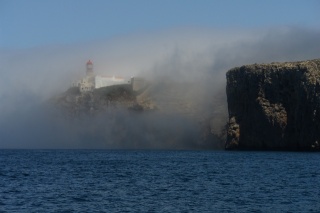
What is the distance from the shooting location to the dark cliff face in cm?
11456

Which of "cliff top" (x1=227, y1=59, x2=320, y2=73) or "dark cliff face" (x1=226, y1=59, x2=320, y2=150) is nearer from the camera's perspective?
"dark cliff face" (x1=226, y1=59, x2=320, y2=150)

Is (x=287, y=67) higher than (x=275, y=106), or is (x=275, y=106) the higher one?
(x=287, y=67)

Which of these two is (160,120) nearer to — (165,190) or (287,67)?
(287,67)

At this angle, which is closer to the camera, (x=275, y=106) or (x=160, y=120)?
(x=275, y=106)

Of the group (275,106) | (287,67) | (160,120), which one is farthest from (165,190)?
A: (160,120)

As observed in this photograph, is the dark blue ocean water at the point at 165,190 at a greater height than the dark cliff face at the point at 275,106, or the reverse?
the dark cliff face at the point at 275,106

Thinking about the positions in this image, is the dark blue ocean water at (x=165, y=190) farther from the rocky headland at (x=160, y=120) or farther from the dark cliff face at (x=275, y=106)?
the rocky headland at (x=160, y=120)

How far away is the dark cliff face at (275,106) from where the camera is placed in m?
115

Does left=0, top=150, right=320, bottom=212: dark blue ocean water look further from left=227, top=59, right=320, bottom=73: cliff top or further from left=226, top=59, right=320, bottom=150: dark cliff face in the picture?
left=227, top=59, right=320, bottom=73: cliff top

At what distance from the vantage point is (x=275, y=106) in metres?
120

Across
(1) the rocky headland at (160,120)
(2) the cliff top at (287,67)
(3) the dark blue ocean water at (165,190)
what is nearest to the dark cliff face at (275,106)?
(2) the cliff top at (287,67)

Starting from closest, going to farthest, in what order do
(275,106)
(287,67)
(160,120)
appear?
(287,67), (275,106), (160,120)

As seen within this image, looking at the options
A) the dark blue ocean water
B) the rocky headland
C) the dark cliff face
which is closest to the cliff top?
the dark cliff face

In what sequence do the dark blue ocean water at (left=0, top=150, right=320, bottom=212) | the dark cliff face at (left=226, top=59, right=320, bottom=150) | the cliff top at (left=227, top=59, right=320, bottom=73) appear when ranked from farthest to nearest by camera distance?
1. the cliff top at (left=227, top=59, right=320, bottom=73)
2. the dark cliff face at (left=226, top=59, right=320, bottom=150)
3. the dark blue ocean water at (left=0, top=150, right=320, bottom=212)
